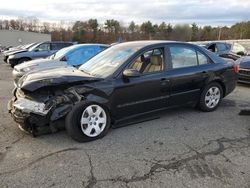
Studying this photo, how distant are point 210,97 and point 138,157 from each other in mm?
2801

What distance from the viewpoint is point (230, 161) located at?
11.5 feet

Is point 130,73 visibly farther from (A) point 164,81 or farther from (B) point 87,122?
(B) point 87,122

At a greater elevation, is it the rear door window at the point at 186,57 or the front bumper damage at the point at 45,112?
the rear door window at the point at 186,57

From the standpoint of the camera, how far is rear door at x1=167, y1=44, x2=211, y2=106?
16.4 ft

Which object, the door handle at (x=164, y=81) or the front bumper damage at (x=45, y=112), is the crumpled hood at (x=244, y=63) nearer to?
the door handle at (x=164, y=81)

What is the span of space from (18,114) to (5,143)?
0.48 m

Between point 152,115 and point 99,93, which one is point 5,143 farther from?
point 152,115

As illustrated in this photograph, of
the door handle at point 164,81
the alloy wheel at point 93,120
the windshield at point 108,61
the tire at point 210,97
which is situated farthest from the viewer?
the tire at point 210,97

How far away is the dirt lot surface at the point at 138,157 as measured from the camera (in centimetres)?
303

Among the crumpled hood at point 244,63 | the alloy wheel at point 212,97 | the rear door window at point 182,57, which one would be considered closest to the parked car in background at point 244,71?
the crumpled hood at point 244,63

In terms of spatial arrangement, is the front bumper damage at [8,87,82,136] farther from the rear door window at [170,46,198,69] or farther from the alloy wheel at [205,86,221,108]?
the alloy wheel at [205,86,221,108]

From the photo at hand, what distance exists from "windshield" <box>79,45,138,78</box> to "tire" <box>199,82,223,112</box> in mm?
1844

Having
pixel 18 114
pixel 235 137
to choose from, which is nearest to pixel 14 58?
pixel 18 114

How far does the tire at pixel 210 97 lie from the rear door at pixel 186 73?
159 mm
